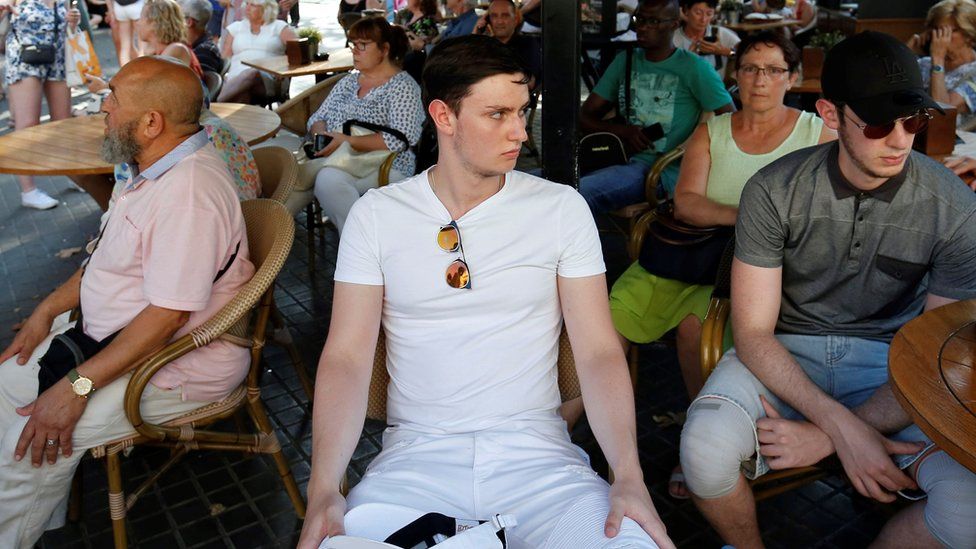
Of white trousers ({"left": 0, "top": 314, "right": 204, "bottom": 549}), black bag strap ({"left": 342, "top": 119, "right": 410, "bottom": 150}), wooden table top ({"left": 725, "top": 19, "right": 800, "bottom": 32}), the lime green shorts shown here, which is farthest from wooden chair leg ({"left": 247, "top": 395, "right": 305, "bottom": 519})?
wooden table top ({"left": 725, "top": 19, "right": 800, "bottom": 32})

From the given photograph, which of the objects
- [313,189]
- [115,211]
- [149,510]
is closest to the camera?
[115,211]

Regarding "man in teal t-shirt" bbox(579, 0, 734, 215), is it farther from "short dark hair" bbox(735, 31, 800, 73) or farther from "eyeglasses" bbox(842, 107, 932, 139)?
"eyeglasses" bbox(842, 107, 932, 139)

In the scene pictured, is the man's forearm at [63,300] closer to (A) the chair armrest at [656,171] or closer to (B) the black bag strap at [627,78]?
(A) the chair armrest at [656,171]

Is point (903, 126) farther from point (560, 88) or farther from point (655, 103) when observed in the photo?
point (655, 103)

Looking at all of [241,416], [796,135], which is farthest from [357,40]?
[796,135]

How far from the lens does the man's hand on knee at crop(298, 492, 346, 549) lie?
1.74 metres

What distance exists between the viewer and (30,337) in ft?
9.35

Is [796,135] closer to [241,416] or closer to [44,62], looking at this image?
[241,416]

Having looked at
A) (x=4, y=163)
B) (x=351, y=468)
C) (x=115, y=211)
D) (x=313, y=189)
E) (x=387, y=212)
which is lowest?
(x=351, y=468)

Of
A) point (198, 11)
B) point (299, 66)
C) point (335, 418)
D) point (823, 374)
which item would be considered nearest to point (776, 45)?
point (823, 374)

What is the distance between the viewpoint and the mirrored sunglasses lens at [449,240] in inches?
82.5

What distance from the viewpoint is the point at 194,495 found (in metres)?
3.15

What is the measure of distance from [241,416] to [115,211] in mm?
1194

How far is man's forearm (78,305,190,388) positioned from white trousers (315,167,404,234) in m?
1.87
